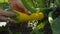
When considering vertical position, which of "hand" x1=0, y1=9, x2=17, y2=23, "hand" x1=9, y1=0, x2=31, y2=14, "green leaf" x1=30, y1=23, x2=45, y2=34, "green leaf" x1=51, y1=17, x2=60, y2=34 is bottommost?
"green leaf" x1=30, y1=23, x2=45, y2=34

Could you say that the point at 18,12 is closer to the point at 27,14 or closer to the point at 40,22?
the point at 27,14

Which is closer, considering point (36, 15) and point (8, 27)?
point (36, 15)

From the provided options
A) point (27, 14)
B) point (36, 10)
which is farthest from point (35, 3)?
point (27, 14)

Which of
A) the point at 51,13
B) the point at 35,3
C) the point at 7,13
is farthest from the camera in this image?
the point at 35,3

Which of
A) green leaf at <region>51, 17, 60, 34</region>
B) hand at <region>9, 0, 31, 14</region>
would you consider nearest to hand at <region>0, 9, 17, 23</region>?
hand at <region>9, 0, 31, 14</region>

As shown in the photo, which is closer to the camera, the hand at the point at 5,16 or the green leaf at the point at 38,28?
the hand at the point at 5,16

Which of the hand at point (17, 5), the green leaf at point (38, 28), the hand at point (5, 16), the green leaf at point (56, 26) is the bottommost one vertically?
the green leaf at point (38, 28)

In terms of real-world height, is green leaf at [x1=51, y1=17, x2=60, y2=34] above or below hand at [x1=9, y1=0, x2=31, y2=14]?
below

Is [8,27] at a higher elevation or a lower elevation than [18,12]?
lower

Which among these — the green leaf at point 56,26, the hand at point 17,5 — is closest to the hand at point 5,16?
the hand at point 17,5

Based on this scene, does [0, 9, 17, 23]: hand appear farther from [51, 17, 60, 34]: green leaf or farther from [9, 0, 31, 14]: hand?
[51, 17, 60, 34]: green leaf

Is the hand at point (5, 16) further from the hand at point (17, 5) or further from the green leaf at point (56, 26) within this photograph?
the green leaf at point (56, 26)
